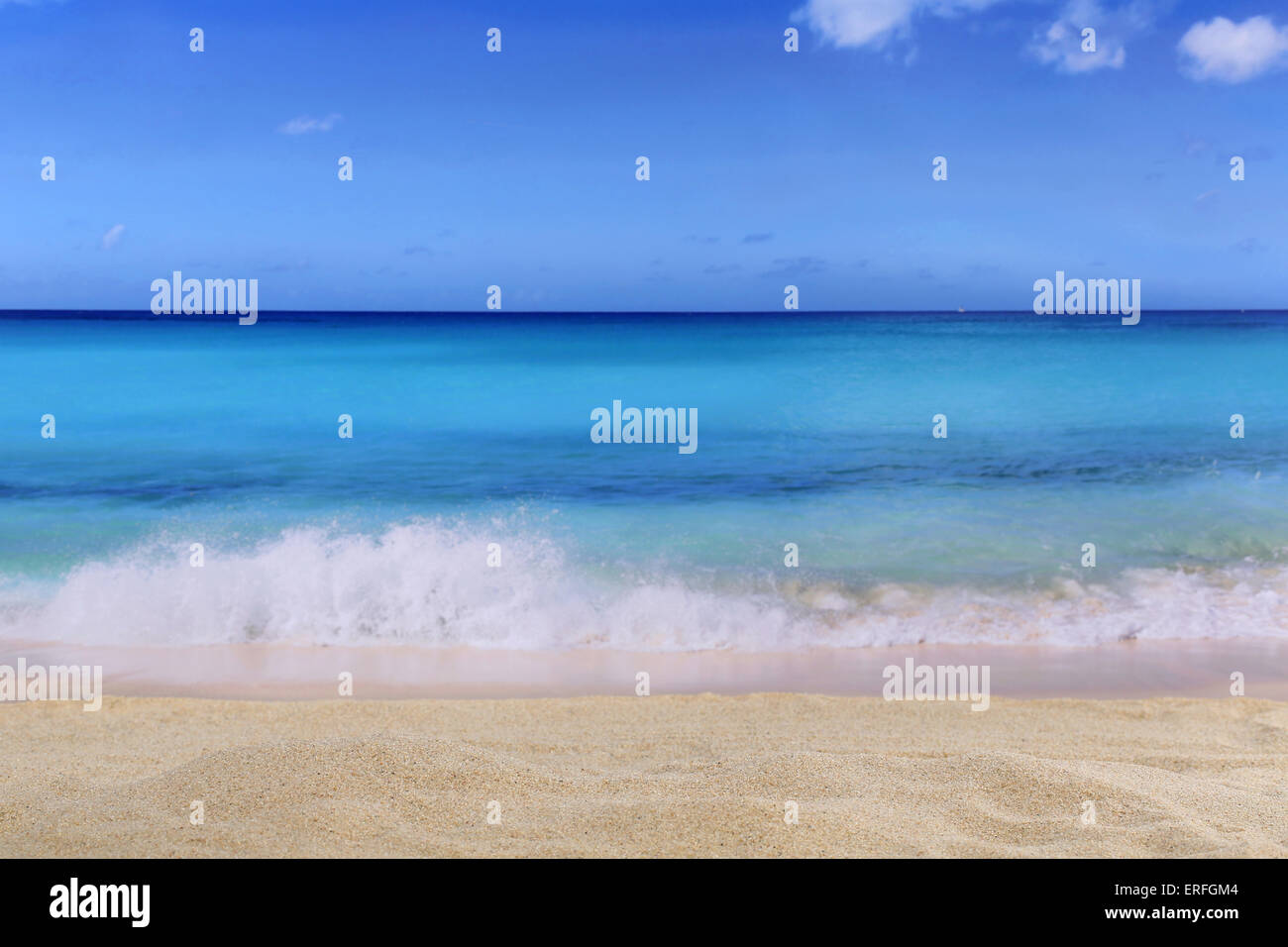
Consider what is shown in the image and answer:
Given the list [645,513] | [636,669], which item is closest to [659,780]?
[636,669]

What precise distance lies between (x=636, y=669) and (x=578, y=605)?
65.8 inches

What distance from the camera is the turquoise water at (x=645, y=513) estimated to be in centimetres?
809

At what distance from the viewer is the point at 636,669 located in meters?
6.93

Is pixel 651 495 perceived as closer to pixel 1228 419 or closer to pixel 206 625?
pixel 206 625

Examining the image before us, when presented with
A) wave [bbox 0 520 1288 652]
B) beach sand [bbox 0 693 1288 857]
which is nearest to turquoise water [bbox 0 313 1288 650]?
wave [bbox 0 520 1288 652]

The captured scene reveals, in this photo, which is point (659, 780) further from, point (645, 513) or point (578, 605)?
point (645, 513)

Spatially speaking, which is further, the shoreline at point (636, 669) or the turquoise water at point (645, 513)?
the turquoise water at point (645, 513)

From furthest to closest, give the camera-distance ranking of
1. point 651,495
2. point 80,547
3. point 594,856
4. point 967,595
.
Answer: point 651,495 < point 80,547 < point 967,595 < point 594,856

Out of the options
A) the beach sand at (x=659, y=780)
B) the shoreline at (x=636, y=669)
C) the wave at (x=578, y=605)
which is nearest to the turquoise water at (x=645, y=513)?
the wave at (x=578, y=605)

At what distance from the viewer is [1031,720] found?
5.61 m

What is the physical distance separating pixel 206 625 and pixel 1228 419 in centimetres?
2206

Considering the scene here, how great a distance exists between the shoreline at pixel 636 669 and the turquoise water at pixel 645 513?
329 mm

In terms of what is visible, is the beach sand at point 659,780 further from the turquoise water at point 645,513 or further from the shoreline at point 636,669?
the turquoise water at point 645,513
